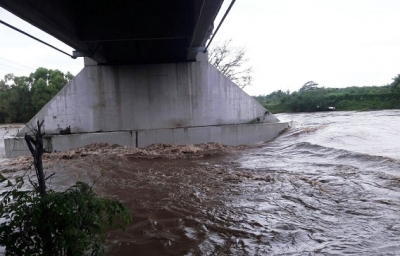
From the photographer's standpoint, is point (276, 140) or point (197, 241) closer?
point (197, 241)

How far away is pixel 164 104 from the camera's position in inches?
886

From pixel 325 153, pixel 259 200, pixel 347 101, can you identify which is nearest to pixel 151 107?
pixel 325 153

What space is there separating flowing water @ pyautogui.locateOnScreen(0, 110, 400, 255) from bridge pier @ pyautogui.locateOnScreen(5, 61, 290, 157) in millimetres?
3777

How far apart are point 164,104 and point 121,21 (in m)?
7.89

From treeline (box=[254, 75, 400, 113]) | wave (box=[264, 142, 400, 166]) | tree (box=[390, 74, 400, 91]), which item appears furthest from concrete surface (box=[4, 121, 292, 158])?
tree (box=[390, 74, 400, 91])

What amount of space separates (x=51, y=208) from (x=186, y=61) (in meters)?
19.3

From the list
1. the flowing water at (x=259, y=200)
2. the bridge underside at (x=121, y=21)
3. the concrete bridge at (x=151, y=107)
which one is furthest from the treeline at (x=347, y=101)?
the bridge underside at (x=121, y=21)

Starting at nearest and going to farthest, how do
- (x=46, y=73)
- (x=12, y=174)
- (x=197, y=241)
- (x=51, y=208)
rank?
(x=51, y=208), (x=197, y=241), (x=12, y=174), (x=46, y=73)

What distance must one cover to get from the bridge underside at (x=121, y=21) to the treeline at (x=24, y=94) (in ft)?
157

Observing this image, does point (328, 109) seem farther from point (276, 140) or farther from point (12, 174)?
point (12, 174)

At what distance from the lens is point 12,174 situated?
16.5 metres

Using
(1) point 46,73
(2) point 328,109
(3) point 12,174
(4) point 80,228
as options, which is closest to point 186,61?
(3) point 12,174

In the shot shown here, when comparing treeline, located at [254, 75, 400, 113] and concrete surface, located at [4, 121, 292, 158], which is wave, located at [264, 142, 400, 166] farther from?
treeline, located at [254, 75, 400, 113]

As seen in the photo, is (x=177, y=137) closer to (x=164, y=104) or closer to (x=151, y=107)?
(x=164, y=104)
